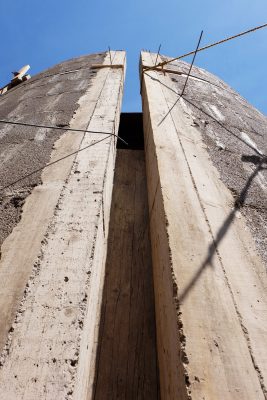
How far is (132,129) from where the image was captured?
5234 mm

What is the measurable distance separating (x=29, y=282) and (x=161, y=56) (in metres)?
5.96

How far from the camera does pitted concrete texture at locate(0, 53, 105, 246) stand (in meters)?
2.03

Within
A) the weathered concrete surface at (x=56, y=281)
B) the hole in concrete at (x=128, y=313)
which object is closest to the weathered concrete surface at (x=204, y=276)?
the hole in concrete at (x=128, y=313)

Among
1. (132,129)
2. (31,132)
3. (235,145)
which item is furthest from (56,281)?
(132,129)

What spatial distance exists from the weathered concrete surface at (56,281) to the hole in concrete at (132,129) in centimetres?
262

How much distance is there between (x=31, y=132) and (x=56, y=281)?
1.86m

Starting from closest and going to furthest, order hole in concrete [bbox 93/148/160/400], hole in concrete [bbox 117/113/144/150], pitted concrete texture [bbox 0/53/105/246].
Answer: hole in concrete [bbox 93/148/160/400]
pitted concrete texture [bbox 0/53/105/246]
hole in concrete [bbox 117/113/144/150]

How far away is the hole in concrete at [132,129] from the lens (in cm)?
509

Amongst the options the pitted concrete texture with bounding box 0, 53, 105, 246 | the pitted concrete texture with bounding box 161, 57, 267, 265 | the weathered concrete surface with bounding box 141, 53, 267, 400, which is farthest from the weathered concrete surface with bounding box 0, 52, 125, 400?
the pitted concrete texture with bounding box 161, 57, 267, 265

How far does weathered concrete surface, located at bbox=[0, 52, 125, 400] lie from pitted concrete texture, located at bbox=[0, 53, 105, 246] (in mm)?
69

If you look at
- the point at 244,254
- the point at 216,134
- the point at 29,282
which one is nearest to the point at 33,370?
the point at 29,282

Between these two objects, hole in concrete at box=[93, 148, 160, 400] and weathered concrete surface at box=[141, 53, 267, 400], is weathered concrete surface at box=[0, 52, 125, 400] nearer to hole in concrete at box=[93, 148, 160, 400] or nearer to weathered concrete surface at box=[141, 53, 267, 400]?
hole in concrete at box=[93, 148, 160, 400]

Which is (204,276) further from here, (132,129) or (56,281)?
(132,129)

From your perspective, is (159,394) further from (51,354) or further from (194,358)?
(51,354)
